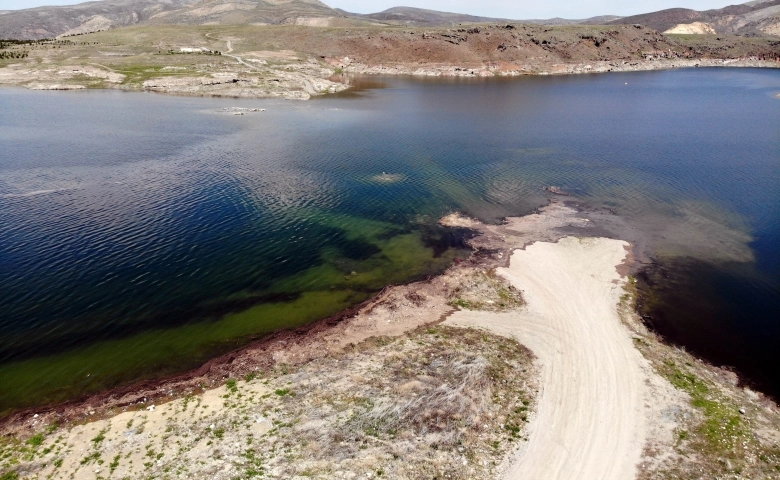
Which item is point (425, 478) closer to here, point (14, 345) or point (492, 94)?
point (14, 345)

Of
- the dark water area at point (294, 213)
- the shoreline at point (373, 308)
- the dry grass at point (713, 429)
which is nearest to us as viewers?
the dry grass at point (713, 429)

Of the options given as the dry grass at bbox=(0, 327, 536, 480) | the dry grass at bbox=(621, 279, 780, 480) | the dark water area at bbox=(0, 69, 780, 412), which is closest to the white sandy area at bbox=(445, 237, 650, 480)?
the dry grass at bbox=(621, 279, 780, 480)

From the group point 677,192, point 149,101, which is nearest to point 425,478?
point 677,192

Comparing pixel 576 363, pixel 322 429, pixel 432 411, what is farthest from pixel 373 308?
pixel 576 363

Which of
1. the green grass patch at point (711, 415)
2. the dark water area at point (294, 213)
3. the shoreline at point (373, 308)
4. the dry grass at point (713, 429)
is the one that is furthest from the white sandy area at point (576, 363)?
the dark water area at point (294, 213)

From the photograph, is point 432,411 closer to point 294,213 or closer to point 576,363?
point 576,363

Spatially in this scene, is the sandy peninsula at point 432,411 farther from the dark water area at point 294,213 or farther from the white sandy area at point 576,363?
the dark water area at point 294,213

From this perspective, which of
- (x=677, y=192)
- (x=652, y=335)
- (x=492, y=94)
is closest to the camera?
(x=652, y=335)
